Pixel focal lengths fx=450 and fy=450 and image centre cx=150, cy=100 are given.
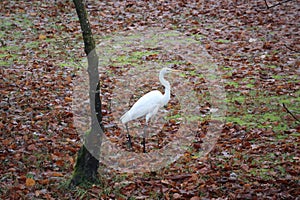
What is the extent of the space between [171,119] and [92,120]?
99.1 inches

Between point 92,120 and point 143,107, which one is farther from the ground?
point 92,120

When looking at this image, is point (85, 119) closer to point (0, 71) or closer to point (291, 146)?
point (0, 71)

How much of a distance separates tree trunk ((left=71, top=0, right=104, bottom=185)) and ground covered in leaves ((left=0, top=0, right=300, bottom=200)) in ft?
0.71

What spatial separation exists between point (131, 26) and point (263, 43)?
3.52m

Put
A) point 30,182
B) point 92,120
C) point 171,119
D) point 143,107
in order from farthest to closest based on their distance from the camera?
1. point 171,119
2. point 143,107
3. point 30,182
4. point 92,120

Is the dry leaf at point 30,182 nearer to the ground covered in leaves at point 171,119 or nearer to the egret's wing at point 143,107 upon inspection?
the ground covered in leaves at point 171,119

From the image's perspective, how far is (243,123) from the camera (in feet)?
23.2

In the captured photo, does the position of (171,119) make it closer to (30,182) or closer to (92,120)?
(92,120)

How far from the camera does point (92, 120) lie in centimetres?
532

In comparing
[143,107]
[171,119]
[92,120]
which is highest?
[92,120]

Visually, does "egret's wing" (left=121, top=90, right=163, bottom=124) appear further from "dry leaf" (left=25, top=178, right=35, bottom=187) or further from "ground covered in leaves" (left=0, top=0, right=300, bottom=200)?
"dry leaf" (left=25, top=178, right=35, bottom=187)

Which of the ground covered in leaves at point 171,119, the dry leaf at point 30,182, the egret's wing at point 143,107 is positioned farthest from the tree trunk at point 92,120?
the egret's wing at point 143,107

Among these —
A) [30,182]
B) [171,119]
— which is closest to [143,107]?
[171,119]

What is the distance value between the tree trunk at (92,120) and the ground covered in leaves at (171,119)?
0.22 m
